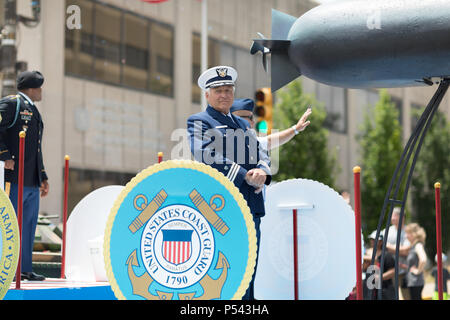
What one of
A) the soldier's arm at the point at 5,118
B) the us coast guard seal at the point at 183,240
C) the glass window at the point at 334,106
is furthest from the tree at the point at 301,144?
the us coast guard seal at the point at 183,240

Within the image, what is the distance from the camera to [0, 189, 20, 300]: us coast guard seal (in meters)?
3.81

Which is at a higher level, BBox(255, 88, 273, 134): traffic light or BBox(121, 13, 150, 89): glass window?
BBox(121, 13, 150, 89): glass window

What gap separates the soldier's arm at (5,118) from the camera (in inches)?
207

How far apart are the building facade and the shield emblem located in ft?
48.5

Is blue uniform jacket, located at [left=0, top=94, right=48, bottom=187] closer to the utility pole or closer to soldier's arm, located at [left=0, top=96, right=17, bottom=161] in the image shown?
soldier's arm, located at [left=0, top=96, right=17, bottom=161]

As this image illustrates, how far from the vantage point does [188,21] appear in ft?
77.6

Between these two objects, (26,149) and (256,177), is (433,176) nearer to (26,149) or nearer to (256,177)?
(26,149)

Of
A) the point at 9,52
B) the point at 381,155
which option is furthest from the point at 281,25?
the point at 381,155

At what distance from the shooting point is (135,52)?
73.6 ft

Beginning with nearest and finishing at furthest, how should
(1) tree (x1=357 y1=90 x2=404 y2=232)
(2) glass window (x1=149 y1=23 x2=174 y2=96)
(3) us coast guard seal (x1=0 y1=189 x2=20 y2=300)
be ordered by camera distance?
(3) us coast guard seal (x1=0 y1=189 x2=20 y2=300)
(2) glass window (x1=149 y1=23 x2=174 y2=96)
(1) tree (x1=357 y1=90 x2=404 y2=232)

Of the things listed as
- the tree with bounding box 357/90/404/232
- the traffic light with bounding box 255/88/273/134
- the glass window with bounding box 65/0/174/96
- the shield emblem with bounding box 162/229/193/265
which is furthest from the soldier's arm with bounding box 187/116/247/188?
the tree with bounding box 357/90/404/232

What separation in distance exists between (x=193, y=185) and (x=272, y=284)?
7.07ft
